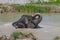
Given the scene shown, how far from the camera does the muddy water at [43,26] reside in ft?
12.3

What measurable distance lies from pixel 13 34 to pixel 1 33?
0.25 metres

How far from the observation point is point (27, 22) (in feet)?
13.3

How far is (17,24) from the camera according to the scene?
409 centimetres

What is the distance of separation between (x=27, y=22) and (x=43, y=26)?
305 millimetres

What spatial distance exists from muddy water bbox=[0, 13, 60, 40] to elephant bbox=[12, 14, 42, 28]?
0.09 metres

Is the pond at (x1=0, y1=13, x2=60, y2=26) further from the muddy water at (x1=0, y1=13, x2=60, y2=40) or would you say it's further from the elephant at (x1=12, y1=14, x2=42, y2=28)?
the elephant at (x1=12, y1=14, x2=42, y2=28)

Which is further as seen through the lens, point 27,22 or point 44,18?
point 44,18

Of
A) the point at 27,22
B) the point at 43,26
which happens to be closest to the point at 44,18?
the point at 43,26

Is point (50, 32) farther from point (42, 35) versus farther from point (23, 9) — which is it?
point (23, 9)

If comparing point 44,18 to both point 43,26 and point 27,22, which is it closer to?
point 43,26

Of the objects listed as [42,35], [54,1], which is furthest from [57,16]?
[42,35]

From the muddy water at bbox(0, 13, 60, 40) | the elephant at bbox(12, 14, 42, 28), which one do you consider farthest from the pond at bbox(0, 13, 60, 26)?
the elephant at bbox(12, 14, 42, 28)

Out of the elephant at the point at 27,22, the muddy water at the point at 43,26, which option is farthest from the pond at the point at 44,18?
the elephant at the point at 27,22

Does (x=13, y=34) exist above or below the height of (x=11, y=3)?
below
